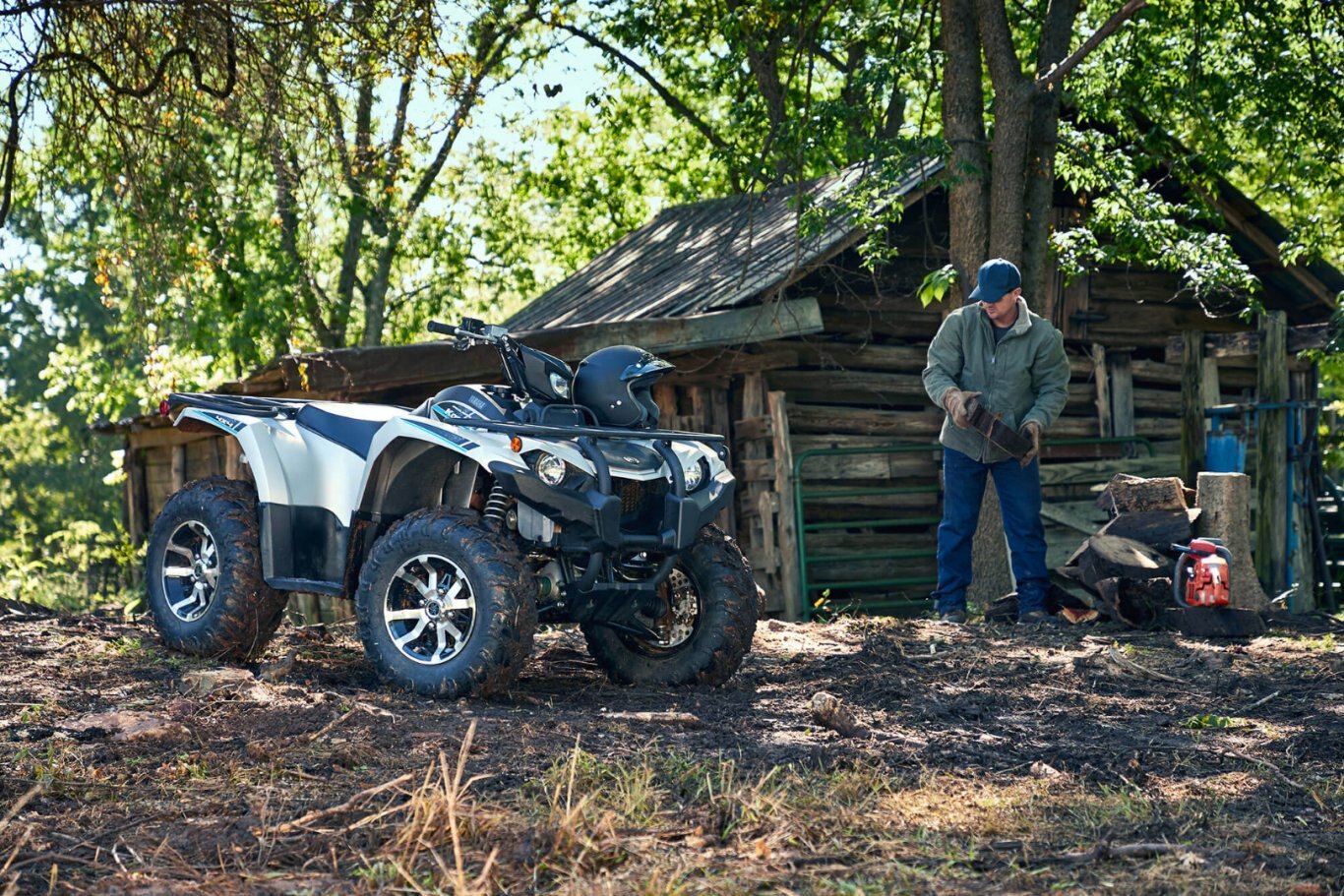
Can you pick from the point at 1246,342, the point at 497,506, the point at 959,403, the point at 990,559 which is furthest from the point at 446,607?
the point at 1246,342

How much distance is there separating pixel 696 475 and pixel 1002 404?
2895mm

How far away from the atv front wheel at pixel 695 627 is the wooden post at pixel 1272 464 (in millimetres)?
4825

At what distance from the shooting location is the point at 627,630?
20.0ft

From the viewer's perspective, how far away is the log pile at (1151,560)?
8016 millimetres

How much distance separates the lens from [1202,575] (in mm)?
7898

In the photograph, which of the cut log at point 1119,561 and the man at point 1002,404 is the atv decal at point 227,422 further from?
the cut log at point 1119,561

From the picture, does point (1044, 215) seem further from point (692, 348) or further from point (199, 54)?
point (199, 54)

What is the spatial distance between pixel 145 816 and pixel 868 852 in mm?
1883

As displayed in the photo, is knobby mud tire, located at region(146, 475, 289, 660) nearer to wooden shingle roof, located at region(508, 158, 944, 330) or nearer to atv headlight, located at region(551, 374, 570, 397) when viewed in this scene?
atv headlight, located at region(551, 374, 570, 397)

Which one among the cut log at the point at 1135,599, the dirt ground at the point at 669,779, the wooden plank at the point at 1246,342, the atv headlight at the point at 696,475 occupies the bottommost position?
the dirt ground at the point at 669,779

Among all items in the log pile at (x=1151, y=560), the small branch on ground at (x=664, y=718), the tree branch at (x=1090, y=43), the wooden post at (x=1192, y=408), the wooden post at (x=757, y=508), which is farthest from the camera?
the wooden post at (x=757, y=508)

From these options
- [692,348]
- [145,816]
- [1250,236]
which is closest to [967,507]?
[692,348]

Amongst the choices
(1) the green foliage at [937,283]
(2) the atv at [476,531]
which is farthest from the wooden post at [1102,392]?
(2) the atv at [476,531]

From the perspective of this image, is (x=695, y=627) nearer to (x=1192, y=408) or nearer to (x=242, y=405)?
(x=242, y=405)
